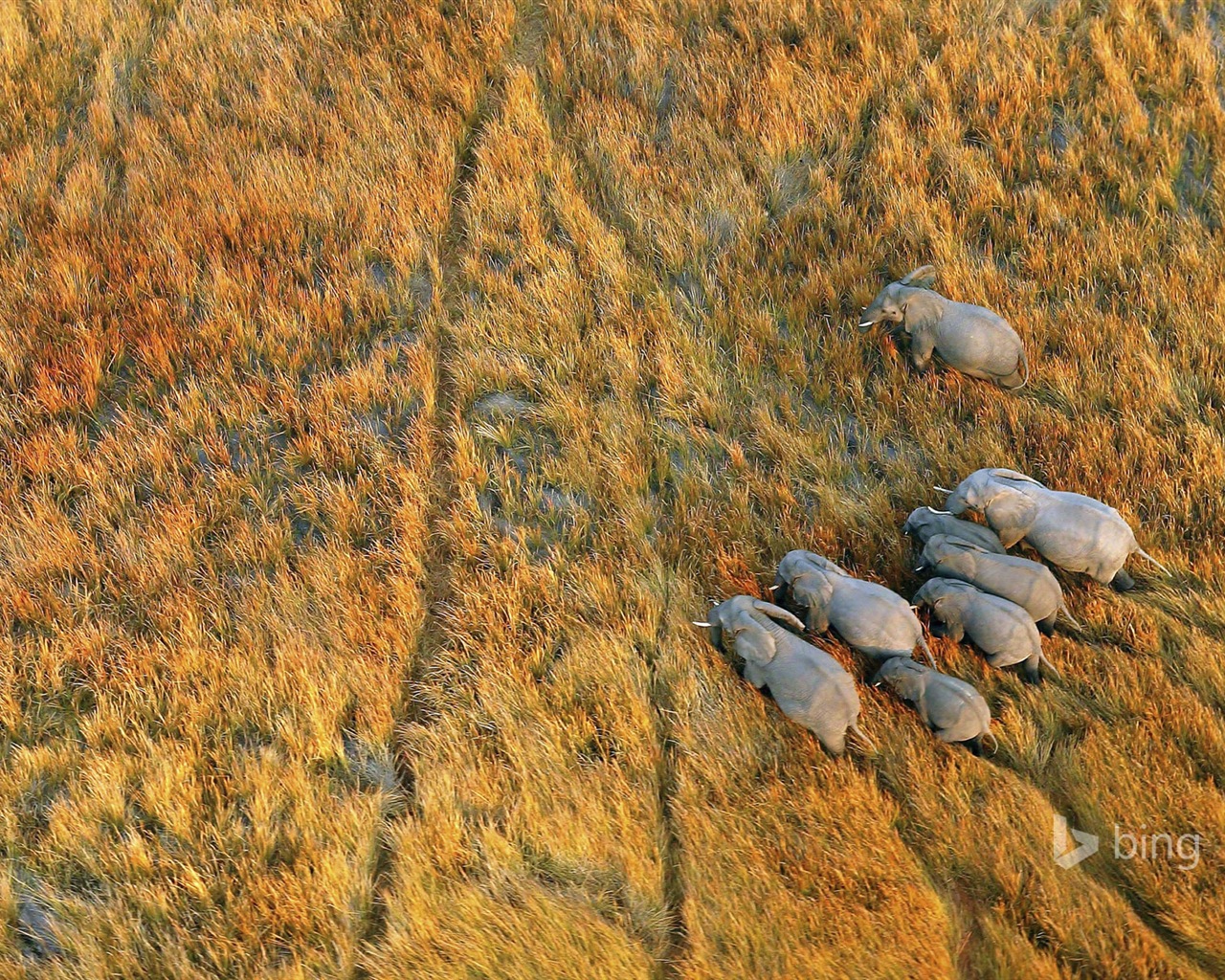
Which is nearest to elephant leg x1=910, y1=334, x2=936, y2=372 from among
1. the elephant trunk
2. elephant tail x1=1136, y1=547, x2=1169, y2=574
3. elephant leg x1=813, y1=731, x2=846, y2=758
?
the elephant trunk

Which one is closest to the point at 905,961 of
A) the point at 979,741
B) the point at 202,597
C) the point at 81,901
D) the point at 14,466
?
the point at 979,741

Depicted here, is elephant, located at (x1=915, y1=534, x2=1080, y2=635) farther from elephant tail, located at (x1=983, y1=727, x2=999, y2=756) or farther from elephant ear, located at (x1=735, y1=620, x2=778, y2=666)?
elephant ear, located at (x1=735, y1=620, x2=778, y2=666)

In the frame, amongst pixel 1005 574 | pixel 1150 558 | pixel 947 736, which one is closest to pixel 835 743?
pixel 947 736

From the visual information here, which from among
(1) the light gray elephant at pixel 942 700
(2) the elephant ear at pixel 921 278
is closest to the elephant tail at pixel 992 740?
(1) the light gray elephant at pixel 942 700

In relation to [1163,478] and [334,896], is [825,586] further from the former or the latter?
[334,896]

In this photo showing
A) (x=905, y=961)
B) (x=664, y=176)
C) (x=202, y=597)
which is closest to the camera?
(x=905, y=961)

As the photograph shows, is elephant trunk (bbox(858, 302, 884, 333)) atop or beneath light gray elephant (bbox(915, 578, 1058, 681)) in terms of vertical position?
atop
